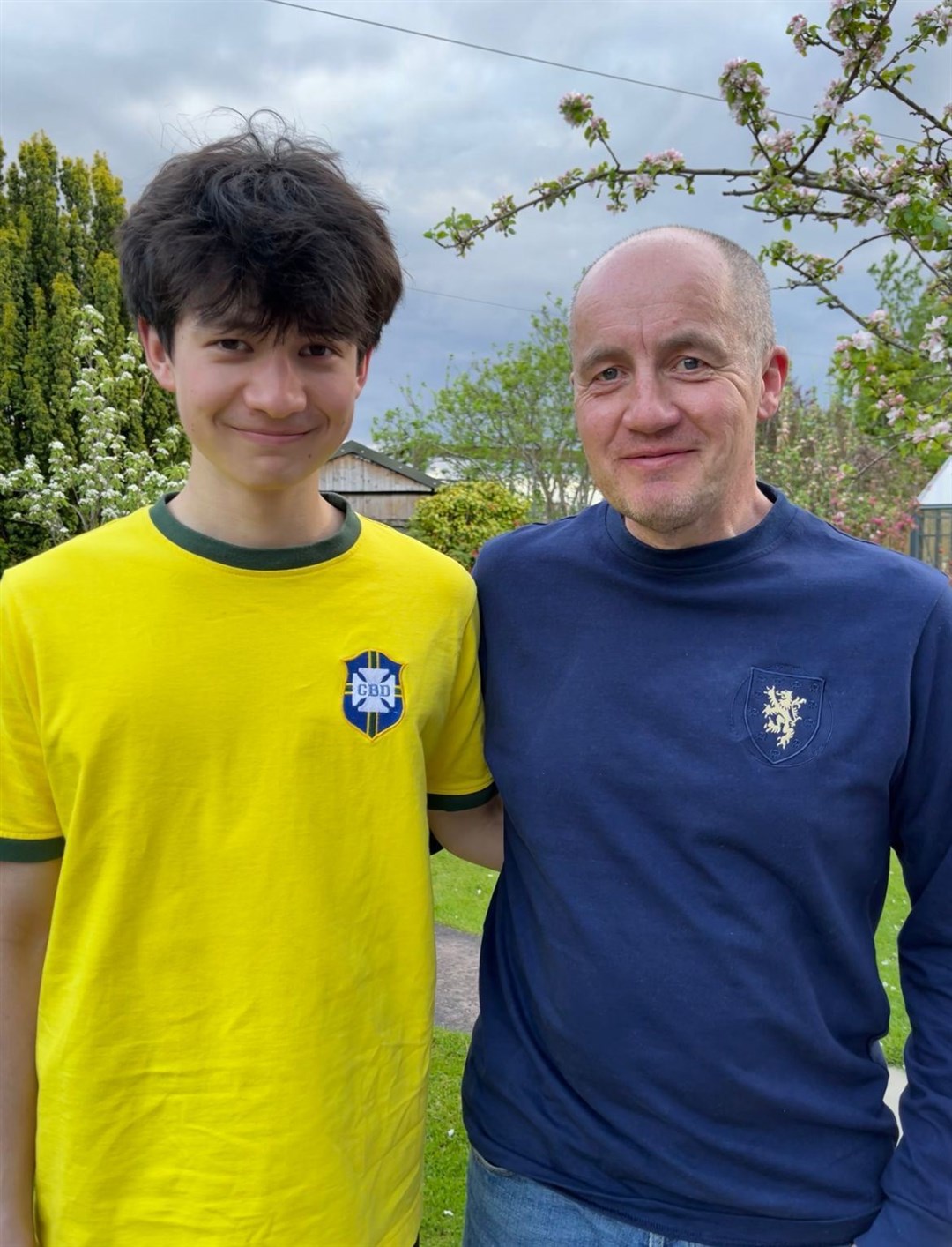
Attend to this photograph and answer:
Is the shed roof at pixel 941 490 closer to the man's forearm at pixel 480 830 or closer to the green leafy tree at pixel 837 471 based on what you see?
the green leafy tree at pixel 837 471

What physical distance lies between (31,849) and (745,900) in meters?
1.10

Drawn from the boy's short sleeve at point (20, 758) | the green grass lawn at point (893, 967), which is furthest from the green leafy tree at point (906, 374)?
the boy's short sleeve at point (20, 758)

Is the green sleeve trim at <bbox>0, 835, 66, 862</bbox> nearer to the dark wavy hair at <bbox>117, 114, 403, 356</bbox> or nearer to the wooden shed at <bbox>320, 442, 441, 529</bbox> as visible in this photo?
the dark wavy hair at <bbox>117, 114, 403, 356</bbox>

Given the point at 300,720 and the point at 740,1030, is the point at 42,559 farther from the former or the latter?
the point at 740,1030

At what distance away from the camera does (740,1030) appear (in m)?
1.52

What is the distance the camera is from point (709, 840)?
155 cm

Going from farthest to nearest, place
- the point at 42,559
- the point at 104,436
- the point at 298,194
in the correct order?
the point at 104,436, the point at 298,194, the point at 42,559

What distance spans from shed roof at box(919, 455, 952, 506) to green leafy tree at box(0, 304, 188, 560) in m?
13.5

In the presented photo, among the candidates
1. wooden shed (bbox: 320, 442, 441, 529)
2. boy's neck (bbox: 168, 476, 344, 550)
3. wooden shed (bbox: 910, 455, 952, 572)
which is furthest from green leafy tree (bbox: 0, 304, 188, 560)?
wooden shed (bbox: 910, 455, 952, 572)

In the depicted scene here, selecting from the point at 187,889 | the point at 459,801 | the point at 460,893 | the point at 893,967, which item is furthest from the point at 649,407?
the point at 460,893

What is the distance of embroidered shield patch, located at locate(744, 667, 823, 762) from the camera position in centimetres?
155

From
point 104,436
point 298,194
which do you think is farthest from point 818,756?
point 104,436

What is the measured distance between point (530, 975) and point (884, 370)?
159 inches

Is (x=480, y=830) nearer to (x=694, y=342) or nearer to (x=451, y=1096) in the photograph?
(x=694, y=342)
